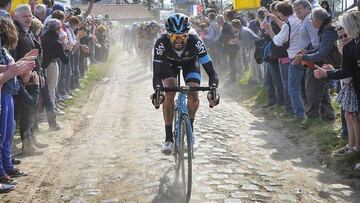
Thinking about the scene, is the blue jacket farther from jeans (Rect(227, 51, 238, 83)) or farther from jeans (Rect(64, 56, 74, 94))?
jeans (Rect(227, 51, 238, 83))

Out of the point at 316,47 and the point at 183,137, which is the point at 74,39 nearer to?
the point at 316,47

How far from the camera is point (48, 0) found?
14258mm

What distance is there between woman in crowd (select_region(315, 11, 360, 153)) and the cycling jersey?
168 centimetres

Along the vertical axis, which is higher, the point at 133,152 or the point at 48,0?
the point at 48,0

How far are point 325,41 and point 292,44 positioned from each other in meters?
1.17

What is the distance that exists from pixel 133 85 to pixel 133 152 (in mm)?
9991

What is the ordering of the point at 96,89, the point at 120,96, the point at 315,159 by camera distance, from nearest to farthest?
the point at 315,159, the point at 120,96, the point at 96,89

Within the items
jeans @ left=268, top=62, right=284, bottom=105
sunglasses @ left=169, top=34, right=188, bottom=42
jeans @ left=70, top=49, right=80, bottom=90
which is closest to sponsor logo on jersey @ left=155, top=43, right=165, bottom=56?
sunglasses @ left=169, top=34, right=188, bottom=42

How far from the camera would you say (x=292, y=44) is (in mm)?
10016

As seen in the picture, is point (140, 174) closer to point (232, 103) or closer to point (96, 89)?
point (232, 103)

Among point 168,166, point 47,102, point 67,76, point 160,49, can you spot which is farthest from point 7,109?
point 67,76

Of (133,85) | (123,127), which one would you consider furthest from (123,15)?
(123,127)

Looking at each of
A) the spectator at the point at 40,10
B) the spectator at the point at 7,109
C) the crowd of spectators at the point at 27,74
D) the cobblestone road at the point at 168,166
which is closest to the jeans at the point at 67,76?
the crowd of spectators at the point at 27,74

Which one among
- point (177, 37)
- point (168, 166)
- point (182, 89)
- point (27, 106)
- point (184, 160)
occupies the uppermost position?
point (177, 37)
